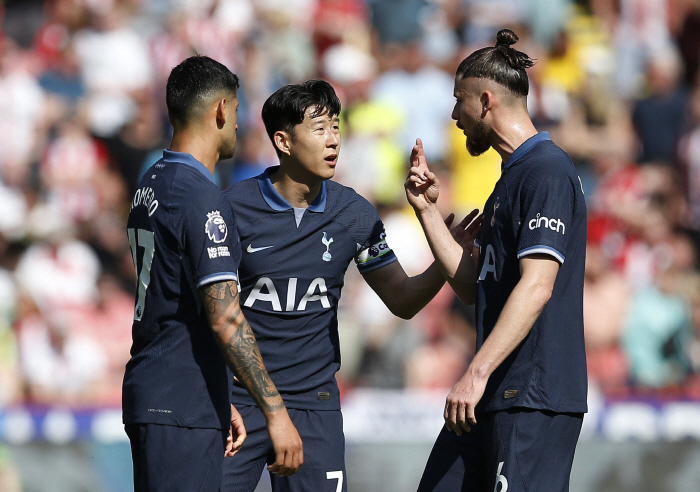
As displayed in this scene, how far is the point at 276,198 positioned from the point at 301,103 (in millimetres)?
520

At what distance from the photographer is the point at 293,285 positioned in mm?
4777

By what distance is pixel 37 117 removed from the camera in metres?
10.8

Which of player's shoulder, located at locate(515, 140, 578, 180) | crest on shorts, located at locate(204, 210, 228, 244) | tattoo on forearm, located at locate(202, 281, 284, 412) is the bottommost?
tattoo on forearm, located at locate(202, 281, 284, 412)

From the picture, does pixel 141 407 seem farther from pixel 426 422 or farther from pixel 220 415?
pixel 426 422

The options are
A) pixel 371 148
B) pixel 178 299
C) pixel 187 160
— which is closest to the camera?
pixel 178 299

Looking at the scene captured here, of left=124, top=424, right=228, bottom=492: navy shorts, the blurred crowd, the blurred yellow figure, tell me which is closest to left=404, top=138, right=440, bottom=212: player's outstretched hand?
left=124, top=424, right=228, bottom=492: navy shorts

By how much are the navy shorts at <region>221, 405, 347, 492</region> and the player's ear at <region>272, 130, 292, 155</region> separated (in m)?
1.36

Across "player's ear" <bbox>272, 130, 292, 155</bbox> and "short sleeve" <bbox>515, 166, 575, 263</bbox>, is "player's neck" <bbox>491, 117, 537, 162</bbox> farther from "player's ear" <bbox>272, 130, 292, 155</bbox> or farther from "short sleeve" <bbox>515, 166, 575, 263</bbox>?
"player's ear" <bbox>272, 130, 292, 155</bbox>

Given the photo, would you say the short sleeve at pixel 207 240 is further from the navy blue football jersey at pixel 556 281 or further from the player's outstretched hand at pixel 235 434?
the navy blue football jersey at pixel 556 281

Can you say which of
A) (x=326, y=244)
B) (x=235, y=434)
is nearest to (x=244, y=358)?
(x=235, y=434)

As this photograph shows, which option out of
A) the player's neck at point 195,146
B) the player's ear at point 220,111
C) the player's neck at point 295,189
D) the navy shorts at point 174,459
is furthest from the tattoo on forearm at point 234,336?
the player's neck at point 295,189

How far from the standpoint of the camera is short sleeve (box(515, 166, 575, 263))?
3945 mm

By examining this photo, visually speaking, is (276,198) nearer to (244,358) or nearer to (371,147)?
(244,358)

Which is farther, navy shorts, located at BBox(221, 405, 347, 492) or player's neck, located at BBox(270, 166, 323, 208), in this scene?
player's neck, located at BBox(270, 166, 323, 208)
